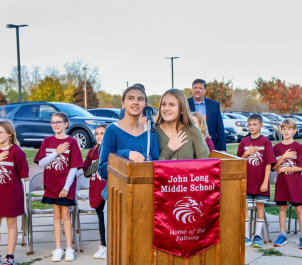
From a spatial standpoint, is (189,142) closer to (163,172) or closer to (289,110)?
(163,172)

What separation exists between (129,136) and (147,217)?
866 millimetres

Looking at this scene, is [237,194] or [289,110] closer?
[237,194]

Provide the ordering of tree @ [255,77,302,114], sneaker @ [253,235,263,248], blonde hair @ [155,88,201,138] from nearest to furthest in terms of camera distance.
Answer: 1. blonde hair @ [155,88,201,138]
2. sneaker @ [253,235,263,248]
3. tree @ [255,77,302,114]

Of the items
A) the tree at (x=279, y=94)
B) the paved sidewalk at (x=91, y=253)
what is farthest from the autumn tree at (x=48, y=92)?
the paved sidewalk at (x=91, y=253)

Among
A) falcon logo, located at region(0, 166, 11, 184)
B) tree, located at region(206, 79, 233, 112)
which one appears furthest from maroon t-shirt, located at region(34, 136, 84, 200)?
tree, located at region(206, 79, 233, 112)

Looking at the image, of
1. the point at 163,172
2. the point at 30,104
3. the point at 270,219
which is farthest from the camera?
the point at 30,104

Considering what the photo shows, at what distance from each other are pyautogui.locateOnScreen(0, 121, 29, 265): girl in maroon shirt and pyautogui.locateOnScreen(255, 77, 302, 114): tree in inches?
801

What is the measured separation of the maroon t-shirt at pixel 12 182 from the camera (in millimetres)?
4344

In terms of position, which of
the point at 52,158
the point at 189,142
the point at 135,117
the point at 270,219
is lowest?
the point at 270,219

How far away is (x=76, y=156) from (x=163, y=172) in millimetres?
2532

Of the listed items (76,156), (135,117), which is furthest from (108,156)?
(76,156)

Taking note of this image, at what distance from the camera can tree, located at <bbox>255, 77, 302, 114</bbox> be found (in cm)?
2283

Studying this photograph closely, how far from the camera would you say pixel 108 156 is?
2982mm

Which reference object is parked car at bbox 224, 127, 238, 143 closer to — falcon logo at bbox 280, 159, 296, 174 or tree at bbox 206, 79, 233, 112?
tree at bbox 206, 79, 233, 112
